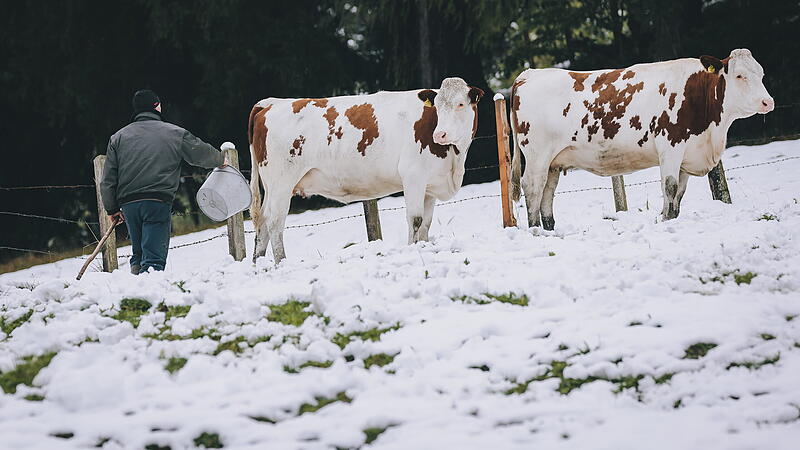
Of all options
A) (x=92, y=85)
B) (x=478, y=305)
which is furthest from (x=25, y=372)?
(x=92, y=85)

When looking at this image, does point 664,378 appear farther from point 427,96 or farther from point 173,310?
point 427,96

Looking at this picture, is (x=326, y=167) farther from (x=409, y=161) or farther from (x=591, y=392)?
(x=591, y=392)

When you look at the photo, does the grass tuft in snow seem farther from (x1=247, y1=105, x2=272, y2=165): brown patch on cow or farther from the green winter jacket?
(x1=247, y1=105, x2=272, y2=165): brown patch on cow

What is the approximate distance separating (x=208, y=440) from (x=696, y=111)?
22.7 feet

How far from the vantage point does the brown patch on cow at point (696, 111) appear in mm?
9148

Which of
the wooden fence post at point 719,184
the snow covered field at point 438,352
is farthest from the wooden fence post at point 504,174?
the wooden fence post at point 719,184

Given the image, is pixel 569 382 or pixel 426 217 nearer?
pixel 569 382

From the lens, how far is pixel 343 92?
696 inches

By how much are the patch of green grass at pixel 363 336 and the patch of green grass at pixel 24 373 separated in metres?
1.65

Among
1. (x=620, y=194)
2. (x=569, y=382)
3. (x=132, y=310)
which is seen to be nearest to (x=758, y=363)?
(x=569, y=382)

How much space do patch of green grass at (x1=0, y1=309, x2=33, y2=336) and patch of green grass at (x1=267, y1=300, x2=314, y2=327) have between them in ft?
5.78

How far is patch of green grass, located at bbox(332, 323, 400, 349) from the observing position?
507cm

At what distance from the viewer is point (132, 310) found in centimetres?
597

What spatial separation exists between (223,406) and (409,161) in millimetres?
5191
